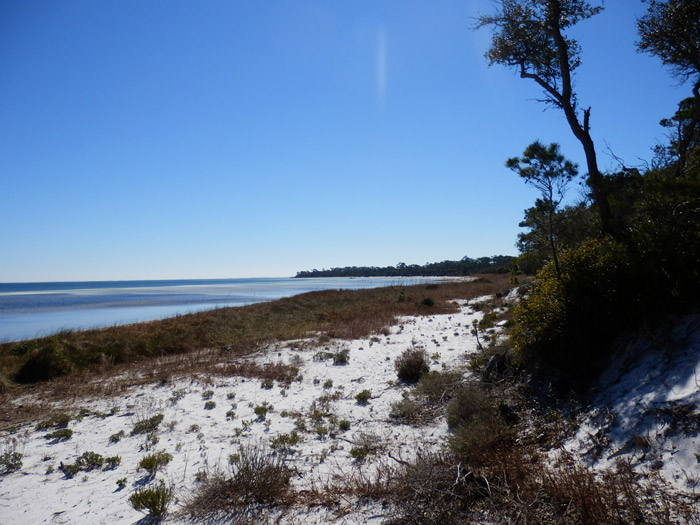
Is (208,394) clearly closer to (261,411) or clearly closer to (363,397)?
(261,411)

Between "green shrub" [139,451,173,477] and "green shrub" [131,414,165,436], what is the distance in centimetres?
141

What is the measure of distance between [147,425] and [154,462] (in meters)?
2.10

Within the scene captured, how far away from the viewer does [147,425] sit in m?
7.50

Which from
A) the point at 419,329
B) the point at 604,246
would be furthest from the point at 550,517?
the point at 419,329

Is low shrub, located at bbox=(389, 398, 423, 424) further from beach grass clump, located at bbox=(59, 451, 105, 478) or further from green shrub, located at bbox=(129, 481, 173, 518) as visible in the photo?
beach grass clump, located at bbox=(59, 451, 105, 478)

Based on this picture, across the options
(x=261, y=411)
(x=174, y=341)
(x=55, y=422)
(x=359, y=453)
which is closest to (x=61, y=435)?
(x=55, y=422)

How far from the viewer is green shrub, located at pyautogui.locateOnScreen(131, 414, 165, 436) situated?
7.37 metres

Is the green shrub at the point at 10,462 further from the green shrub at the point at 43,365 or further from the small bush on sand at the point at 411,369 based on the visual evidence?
the green shrub at the point at 43,365

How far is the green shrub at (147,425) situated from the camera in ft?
24.2

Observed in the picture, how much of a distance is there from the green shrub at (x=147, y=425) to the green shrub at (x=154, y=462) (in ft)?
4.63

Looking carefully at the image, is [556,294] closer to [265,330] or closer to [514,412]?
[514,412]

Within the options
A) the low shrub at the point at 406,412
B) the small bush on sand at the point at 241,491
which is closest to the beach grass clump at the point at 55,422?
the small bush on sand at the point at 241,491

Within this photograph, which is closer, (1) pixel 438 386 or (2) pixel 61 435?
(2) pixel 61 435

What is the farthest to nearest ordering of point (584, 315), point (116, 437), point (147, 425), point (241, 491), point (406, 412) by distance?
1. point (147, 425)
2. point (406, 412)
3. point (116, 437)
4. point (584, 315)
5. point (241, 491)
